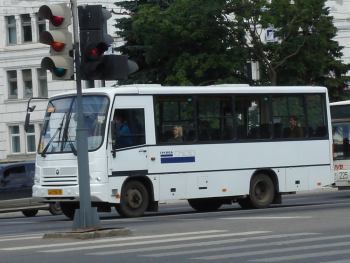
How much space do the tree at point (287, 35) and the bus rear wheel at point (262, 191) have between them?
16277 mm

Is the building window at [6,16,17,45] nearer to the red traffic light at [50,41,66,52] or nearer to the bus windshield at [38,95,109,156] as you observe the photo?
the bus windshield at [38,95,109,156]

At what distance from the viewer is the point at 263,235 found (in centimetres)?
1898

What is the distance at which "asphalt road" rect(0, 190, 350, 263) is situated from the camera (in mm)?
15742

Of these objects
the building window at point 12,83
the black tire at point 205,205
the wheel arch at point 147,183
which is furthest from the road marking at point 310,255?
the building window at point 12,83

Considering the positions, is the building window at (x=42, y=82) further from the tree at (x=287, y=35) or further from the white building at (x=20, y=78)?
the tree at (x=287, y=35)

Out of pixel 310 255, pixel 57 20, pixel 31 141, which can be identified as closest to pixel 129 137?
pixel 57 20

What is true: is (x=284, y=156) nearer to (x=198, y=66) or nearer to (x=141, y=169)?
(x=141, y=169)

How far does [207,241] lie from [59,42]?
13.0 ft

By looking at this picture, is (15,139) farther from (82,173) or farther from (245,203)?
(82,173)

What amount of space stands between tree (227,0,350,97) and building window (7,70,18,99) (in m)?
21.6

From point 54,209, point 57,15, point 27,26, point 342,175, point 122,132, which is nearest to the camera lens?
point 57,15

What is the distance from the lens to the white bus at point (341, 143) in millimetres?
34531

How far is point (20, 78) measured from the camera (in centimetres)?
6625

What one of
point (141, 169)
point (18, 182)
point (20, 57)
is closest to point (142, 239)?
point (141, 169)
